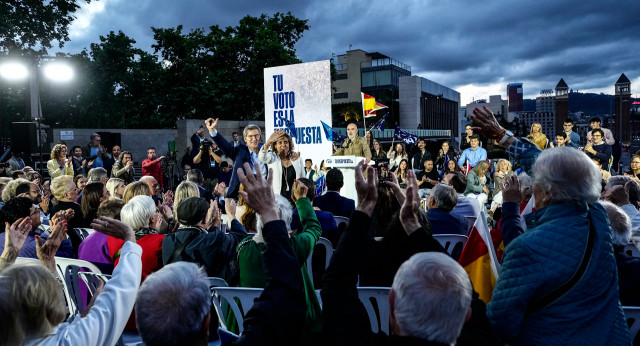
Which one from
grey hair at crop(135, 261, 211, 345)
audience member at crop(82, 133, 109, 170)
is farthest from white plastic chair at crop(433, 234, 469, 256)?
audience member at crop(82, 133, 109, 170)

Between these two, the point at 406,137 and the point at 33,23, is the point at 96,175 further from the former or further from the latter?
the point at 33,23

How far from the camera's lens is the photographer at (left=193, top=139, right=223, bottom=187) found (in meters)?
10.1

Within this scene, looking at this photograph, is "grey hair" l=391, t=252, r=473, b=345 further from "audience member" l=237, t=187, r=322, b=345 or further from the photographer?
the photographer

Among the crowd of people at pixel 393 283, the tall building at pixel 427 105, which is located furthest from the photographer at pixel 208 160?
the tall building at pixel 427 105

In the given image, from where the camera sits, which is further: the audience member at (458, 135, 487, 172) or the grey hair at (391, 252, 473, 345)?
the audience member at (458, 135, 487, 172)

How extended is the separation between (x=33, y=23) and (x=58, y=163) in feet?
55.1

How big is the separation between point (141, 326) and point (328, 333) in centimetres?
63

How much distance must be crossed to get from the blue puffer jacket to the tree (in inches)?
928

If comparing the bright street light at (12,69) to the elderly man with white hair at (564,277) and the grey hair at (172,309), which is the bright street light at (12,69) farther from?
the elderly man with white hair at (564,277)

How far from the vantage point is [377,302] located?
2422mm

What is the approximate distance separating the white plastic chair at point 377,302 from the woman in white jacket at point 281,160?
4.05 m

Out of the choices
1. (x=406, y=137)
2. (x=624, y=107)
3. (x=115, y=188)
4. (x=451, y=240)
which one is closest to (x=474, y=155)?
(x=406, y=137)

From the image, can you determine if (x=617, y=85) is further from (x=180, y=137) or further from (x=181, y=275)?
(x=181, y=275)

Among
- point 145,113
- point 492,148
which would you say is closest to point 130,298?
point 492,148
